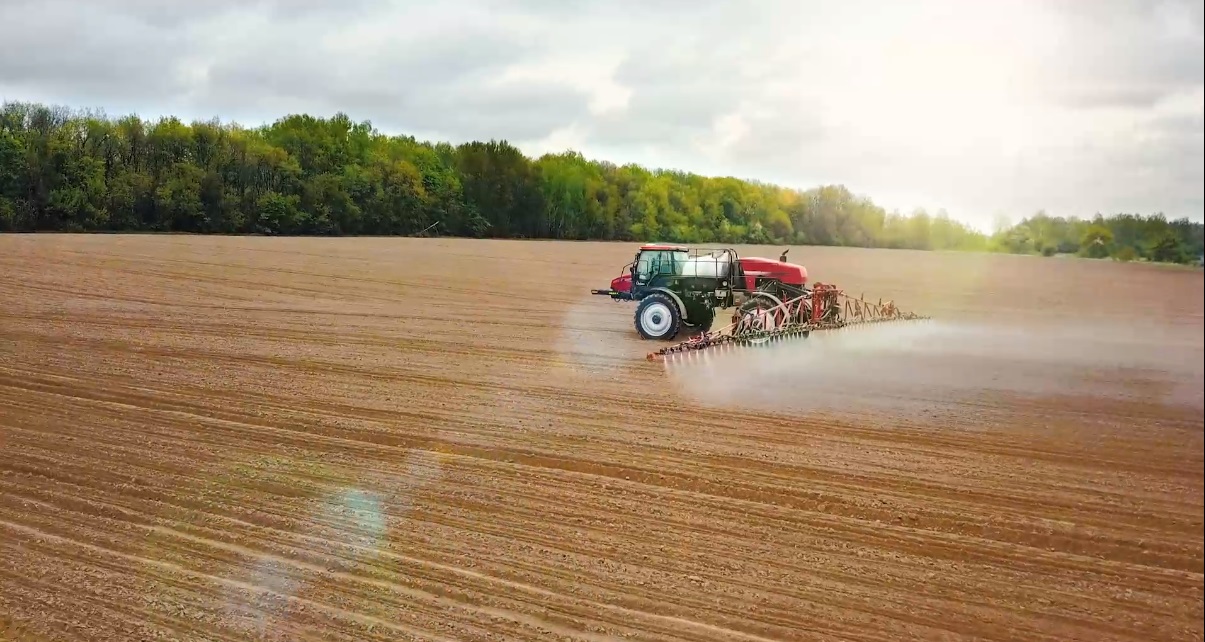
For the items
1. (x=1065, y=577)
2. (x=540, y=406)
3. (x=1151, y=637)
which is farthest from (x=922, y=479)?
(x=540, y=406)

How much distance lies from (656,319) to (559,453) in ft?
2.67

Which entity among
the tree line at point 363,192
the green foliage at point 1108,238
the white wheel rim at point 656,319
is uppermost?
the tree line at point 363,192

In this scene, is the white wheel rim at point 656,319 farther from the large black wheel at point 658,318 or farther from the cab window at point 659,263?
the cab window at point 659,263

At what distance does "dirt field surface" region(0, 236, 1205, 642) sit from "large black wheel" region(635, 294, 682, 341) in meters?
0.07

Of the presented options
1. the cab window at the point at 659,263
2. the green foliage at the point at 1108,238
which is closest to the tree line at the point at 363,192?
the cab window at the point at 659,263

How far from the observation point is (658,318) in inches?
143

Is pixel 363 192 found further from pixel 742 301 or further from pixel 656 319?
pixel 742 301

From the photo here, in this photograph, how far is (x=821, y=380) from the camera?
11.1ft

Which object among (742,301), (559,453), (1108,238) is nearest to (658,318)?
(742,301)

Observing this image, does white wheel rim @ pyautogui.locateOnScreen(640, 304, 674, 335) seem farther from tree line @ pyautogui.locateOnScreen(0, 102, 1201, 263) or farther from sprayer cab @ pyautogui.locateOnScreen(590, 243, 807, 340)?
tree line @ pyautogui.locateOnScreen(0, 102, 1201, 263)

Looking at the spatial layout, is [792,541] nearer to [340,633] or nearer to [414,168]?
[340,633]

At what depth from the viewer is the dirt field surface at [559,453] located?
2.50 m

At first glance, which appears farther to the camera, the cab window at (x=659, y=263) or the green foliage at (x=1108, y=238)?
the cab window at (x=659, y=263)

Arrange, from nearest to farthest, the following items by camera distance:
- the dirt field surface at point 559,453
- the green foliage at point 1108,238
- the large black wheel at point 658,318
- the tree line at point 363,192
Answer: the green foliage at point 1108,238 < the dirt field surface at point 559,453 < the tree line at point 363,192 < the large black wheel at point 658,318
